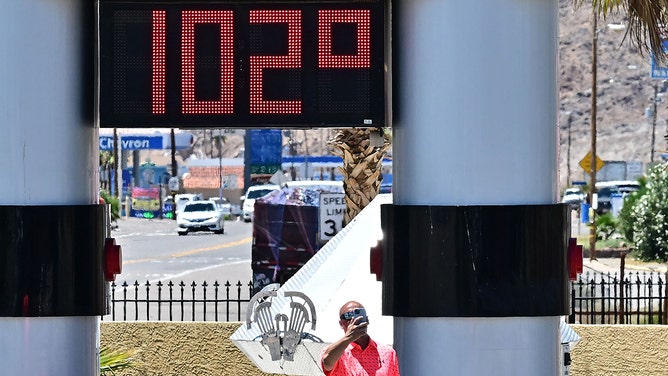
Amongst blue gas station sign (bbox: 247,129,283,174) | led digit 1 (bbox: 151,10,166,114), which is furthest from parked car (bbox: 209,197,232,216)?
led digit 1 (bbox: 151,10,166,114)

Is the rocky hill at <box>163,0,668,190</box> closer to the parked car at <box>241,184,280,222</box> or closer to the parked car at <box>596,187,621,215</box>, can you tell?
the parked car at <box>596,187,621,215</box>

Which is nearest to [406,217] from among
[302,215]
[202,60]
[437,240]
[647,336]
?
[437,240]

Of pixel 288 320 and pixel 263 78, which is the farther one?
pixel 288 320

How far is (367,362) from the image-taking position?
618 centimetres

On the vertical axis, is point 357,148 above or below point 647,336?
above

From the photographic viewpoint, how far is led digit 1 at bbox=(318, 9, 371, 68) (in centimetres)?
606

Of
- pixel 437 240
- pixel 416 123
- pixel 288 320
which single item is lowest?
pixel 288 320

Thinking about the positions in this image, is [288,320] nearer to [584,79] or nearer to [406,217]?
[406,217]

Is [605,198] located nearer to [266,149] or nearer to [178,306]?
[266,149]

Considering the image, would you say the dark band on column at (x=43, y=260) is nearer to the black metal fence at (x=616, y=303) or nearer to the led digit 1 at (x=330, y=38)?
the led digit 1 at (x=330, y=38)

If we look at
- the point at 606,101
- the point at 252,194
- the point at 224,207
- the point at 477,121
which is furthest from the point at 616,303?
the point at 606,101

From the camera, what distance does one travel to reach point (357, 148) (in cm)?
2023

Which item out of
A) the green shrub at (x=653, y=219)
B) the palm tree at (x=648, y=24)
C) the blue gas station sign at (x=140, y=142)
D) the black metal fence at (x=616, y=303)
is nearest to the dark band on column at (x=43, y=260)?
the palm tree at (x=648, y=24)

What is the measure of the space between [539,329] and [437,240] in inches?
24.3
